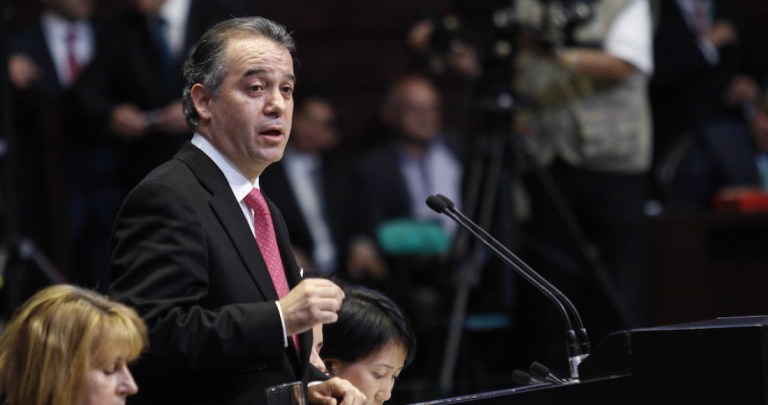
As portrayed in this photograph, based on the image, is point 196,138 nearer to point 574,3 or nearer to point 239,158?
point 239,158

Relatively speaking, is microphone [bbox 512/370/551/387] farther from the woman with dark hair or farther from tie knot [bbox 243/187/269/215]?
tie knot [bbox 243/187/269/215]

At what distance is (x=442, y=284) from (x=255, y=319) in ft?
11.9

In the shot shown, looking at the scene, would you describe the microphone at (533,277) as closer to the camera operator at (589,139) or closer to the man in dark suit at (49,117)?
the camera operator at (589,139)

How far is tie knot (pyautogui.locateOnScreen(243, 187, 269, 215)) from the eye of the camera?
2.99 m

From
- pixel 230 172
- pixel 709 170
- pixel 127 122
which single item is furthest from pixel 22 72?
pixel 230 172

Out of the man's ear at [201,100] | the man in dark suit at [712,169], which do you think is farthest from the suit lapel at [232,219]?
the man in dark suit at [712,169]

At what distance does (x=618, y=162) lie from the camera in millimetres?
5863

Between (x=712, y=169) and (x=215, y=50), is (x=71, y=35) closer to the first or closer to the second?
Result: (x=712, y=169)

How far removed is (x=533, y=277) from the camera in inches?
121

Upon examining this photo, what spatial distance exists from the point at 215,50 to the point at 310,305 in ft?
2.26

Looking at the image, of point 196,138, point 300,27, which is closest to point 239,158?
point 196,138

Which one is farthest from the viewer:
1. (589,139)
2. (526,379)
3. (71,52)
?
(71,52)

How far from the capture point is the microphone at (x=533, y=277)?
3.03m

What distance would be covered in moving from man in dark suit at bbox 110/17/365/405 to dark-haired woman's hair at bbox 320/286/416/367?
256 millimetres
